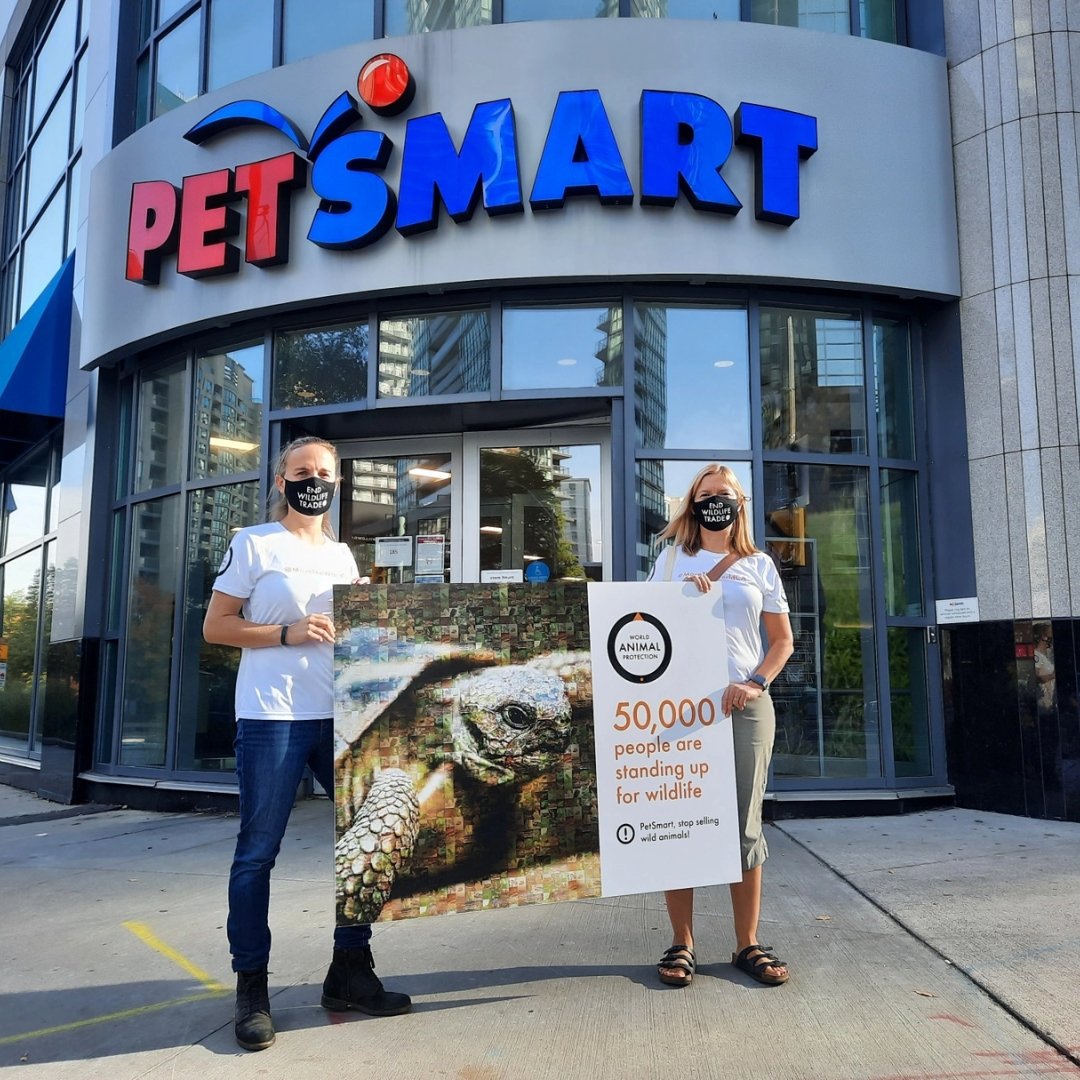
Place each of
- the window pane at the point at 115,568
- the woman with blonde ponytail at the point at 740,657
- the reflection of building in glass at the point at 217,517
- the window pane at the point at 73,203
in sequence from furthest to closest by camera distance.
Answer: the window pane at the point at 73,203
the window pane at the point at 115,568
the reflection of building in glass at the point at 217,517
the woman with blonde ponytail at the point at 740,657

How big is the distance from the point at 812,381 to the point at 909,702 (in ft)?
7.77

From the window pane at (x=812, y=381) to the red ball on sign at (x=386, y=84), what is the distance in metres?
3.00

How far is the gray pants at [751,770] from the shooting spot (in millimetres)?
3559

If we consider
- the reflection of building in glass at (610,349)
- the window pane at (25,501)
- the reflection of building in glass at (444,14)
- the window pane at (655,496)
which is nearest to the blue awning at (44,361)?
the window pane at (25,501)

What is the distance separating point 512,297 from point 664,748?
14.3 ft

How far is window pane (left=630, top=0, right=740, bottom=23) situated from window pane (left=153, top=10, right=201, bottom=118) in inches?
154

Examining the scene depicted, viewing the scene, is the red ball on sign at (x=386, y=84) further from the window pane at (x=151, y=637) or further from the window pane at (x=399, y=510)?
the window pane at (x=151, y=637)

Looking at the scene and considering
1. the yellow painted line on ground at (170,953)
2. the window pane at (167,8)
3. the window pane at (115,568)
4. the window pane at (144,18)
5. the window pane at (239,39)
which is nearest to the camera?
the yellow painted line on ground at (170,953)

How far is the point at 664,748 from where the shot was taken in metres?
3.50

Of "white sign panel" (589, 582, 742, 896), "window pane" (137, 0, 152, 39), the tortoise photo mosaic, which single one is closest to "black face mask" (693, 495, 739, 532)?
"white sign panel" (589, 582, 742, 896)

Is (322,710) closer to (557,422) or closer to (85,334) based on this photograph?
(557,422)

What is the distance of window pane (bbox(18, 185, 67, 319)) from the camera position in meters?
11.0

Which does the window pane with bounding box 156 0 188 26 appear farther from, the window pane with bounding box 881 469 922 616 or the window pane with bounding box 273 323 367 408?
the window pane with bounding box 881 469 922 616

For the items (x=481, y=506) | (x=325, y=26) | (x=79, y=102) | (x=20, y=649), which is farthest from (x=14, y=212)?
(x=481, y=506)
